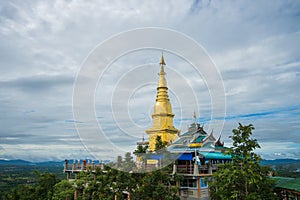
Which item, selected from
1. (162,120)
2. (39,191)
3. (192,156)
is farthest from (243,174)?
(39,191)

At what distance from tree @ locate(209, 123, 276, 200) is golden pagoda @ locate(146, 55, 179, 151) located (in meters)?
A: 15.7

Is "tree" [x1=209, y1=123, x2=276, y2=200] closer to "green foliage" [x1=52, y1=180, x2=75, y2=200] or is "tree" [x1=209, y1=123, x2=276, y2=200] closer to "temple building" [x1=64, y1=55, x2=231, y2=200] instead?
"temple building" [x1=64, y1=55, x2=231, y2=200]

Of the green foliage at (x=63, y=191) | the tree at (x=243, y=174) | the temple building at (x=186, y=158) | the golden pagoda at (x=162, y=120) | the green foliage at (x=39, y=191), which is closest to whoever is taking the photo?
the tree at (x=243, y=174)

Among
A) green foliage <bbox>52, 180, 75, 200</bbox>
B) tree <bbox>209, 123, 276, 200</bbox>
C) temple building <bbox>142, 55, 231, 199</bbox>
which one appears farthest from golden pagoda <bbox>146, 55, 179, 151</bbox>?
tree <bbox>209, 123, 276, 200</bbox>

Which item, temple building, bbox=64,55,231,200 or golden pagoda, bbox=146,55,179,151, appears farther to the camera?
golden pagoda, bbox=146,55,179,151

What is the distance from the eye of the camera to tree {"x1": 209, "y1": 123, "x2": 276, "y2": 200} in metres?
14.2

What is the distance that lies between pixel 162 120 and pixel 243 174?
18.3 m

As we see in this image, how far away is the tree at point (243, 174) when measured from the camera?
14227 mm

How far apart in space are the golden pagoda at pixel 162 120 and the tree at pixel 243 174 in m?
15.7

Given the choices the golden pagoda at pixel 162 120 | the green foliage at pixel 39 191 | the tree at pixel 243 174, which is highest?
the golden pagoda at pixel 162 120

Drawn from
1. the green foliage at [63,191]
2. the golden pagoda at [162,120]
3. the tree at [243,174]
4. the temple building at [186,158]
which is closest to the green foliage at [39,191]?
the green foliage at [63,191]

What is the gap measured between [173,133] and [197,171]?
11300 millimetres

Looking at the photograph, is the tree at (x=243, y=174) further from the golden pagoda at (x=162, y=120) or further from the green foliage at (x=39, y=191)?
the green foliage at (x=39, y=191)

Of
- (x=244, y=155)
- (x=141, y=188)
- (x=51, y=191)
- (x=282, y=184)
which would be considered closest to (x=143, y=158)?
(x=141, y=188)
